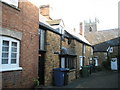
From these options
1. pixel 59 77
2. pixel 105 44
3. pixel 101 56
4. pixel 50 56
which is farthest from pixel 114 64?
pixel 50 56

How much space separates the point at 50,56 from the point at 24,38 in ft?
13.1

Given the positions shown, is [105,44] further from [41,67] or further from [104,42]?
[41,67]

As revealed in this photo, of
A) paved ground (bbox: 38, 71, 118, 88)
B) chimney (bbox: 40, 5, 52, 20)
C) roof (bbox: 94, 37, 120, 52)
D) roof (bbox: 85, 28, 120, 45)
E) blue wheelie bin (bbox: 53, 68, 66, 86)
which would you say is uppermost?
chimney (bbox: 40, 5, 52, 20)

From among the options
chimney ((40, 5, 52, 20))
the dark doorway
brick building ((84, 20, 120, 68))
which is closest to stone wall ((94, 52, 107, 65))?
brick building ((84, 20, 120, 68))

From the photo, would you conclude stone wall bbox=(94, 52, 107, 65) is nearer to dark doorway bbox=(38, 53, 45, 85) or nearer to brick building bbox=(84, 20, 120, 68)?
brick building bbox=(84, 20, 120, 68)

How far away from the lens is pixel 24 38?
819 cm

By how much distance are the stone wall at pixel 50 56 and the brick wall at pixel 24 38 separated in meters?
2.19

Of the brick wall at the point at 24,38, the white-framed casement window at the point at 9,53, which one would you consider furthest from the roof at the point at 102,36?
the white-framed casement window at the point at 9,53

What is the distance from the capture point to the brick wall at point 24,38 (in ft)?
23.2

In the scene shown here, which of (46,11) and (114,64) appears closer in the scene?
(46,11)

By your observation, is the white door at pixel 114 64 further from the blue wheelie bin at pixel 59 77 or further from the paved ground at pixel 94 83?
the blue wheelie bin at pixel 59 77

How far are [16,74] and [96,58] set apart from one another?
86.5 ft

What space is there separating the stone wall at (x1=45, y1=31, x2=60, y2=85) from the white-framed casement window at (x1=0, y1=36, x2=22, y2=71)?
3.77 metres

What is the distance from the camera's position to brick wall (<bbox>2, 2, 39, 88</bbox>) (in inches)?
278
